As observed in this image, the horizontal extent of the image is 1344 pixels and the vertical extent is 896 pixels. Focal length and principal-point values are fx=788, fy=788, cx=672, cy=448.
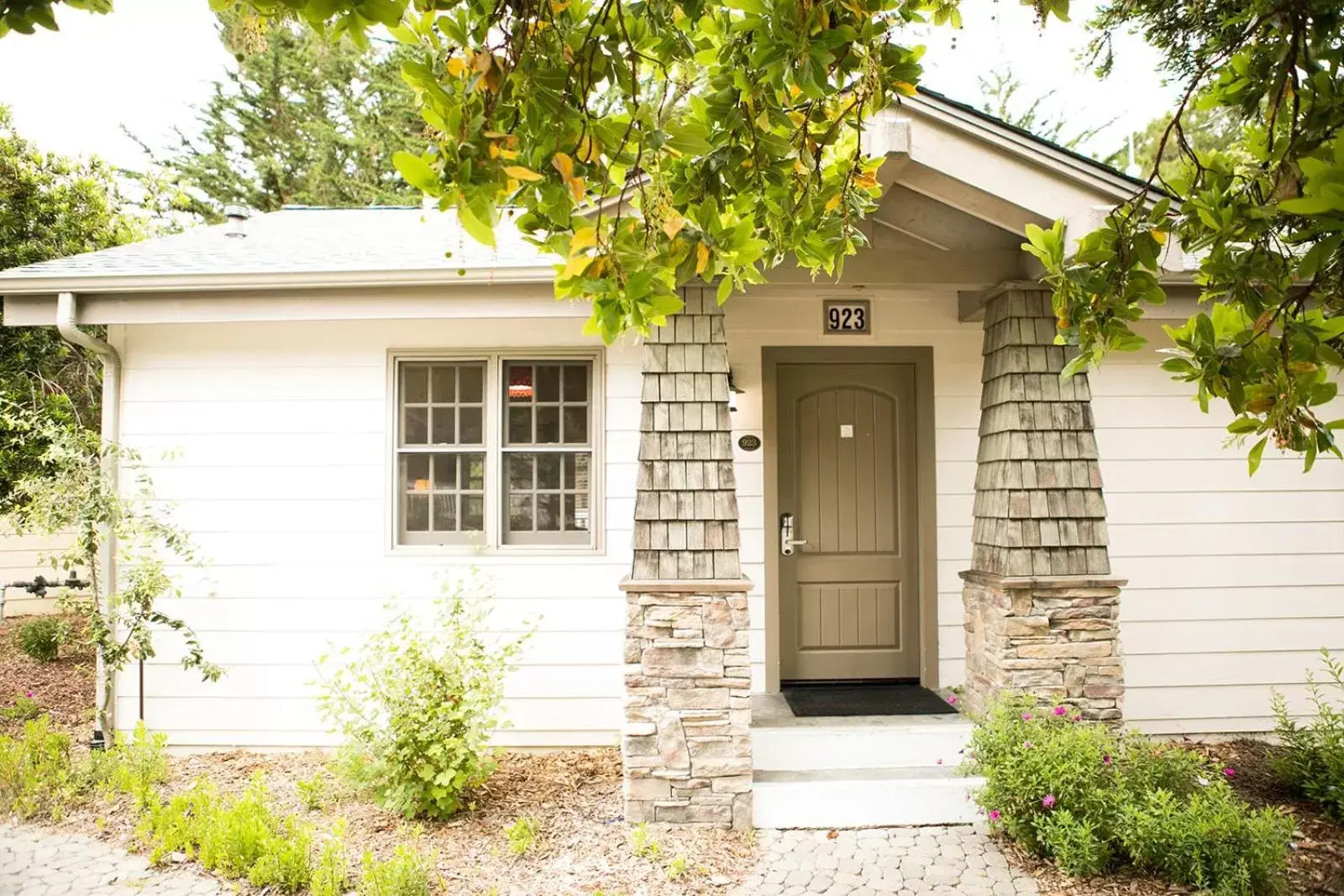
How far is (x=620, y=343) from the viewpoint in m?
5.23

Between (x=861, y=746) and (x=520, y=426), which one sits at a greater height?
(x=520, y=426)

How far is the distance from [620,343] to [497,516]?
142cm

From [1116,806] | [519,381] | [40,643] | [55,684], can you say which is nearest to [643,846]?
[1116,806]

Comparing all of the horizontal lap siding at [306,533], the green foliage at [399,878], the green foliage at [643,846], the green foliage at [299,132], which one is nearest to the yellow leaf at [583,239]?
the green foliage at [399,878]

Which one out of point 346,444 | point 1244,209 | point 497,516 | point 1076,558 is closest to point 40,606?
point 346,444

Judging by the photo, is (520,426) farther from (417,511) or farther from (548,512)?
(417,511)

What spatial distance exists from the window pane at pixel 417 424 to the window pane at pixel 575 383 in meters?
0.98

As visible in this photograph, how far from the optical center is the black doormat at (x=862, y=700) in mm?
4648

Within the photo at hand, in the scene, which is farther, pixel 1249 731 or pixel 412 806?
pixel 1249 731

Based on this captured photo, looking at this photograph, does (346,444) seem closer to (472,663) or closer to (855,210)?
(472,663)

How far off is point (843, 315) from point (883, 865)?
10.7 feet

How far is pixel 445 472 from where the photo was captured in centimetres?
539

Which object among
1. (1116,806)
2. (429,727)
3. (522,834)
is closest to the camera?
(1116,806)

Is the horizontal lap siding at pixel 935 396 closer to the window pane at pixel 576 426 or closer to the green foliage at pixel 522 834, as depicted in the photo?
the window pane at pixel 576 426
